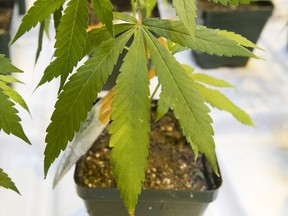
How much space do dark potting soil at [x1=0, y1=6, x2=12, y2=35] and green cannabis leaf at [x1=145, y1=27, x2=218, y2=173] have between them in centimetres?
67

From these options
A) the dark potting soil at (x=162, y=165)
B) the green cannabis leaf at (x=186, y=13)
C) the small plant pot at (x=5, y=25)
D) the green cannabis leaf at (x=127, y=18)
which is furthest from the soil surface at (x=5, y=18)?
the green cannabis leaf at (x=186, y=13)

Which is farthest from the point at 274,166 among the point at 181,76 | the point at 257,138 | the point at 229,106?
the point at 181,76

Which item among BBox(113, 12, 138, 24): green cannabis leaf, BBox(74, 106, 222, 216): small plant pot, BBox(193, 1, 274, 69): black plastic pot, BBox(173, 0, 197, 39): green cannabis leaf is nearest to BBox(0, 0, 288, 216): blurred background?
BBox(193, 1, 274, 69): black plastic pot

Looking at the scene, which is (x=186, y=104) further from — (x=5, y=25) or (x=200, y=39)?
(x=5, y=25)

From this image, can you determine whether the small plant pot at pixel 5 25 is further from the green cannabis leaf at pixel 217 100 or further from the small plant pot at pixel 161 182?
the green cannabis leaf at pixel 217 100

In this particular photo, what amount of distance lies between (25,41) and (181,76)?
0.90 metres

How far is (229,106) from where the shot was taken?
68cm

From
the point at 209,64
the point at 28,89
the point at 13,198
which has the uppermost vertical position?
the point at 209,64

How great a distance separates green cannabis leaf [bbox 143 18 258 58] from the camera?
1.59ft

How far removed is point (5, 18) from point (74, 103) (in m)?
0.77

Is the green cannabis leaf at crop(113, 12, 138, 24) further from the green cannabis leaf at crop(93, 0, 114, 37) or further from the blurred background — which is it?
the blurred background

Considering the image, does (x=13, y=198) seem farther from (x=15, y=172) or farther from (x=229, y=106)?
(x=229, y=106)

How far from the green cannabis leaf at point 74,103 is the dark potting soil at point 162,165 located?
256 millimetres

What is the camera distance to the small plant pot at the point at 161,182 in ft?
2.15
